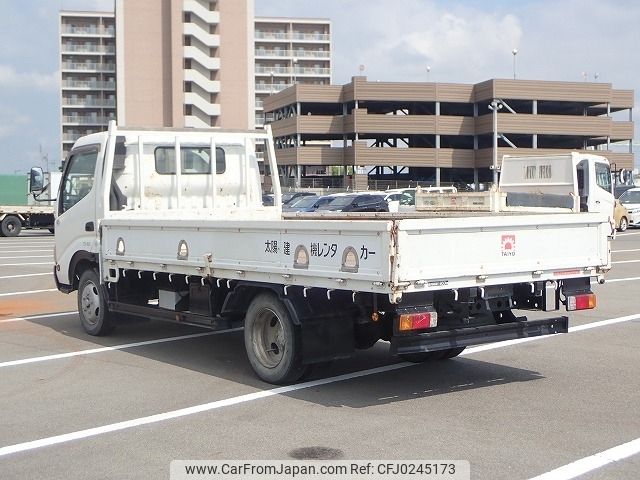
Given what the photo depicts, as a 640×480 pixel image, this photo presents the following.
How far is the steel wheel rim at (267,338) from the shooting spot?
27.7ft

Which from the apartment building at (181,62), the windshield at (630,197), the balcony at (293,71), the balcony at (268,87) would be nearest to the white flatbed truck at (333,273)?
the windshield at (630,197)

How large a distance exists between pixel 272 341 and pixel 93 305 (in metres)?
3.95

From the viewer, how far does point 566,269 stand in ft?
26.9

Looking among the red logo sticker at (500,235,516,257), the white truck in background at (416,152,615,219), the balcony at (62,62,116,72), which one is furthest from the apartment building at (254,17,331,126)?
the red logo sticker at (500,235,516,257)

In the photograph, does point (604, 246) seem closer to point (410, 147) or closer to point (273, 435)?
point (273, 435)

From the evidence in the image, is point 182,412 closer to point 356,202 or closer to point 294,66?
point 356,202

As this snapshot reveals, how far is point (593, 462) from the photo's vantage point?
19.1 ft

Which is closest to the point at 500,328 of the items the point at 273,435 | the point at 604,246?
the point at 604,246

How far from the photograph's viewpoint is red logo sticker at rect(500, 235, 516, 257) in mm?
7735

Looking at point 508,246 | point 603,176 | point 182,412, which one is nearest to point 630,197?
point 603,176

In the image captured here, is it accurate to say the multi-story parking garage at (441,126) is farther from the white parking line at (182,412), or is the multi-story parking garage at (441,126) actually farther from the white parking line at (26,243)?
the white parking line at (182,412)

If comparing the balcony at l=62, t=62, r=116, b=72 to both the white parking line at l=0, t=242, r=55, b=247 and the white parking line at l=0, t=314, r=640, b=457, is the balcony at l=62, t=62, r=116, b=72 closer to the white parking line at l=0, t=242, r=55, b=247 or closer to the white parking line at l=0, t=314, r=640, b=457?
the white parking line at l=0, t=242, r=55, b=247

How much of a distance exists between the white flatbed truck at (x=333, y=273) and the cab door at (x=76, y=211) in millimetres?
57

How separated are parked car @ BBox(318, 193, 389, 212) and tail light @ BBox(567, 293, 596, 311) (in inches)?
1000
